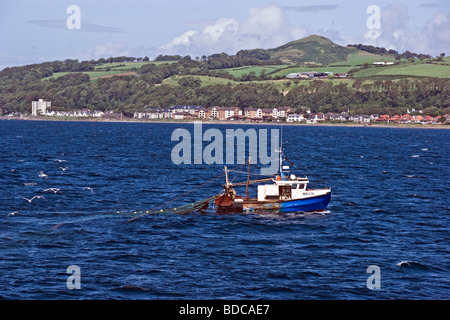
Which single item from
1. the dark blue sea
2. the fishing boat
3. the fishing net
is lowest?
the dark blue sea

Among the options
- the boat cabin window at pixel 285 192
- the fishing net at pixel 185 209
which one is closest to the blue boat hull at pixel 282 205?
the boat cabin window at pixel 285 192

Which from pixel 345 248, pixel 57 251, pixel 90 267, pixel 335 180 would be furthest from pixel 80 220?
pixel 335 180

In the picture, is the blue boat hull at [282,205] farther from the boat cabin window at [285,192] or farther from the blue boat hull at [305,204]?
the boat cabin window at [285,192]

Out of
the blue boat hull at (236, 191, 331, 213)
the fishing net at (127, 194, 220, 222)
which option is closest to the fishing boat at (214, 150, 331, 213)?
the blue boat hull at (236, 191, 331, 213)

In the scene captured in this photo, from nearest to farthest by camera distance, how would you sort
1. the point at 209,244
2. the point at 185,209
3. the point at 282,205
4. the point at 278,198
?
the point at 209,244, the point at 282,205, the point at 278,198, the point at 185,209

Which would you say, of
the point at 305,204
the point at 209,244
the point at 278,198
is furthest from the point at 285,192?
the point at 209,244

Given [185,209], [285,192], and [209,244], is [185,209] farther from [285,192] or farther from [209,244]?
[209,244]

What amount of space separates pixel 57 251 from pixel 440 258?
28.2 metres

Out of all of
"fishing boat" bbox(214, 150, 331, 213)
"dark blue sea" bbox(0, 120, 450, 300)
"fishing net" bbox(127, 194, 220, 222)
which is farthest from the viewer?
"fishing net" bbox(127, 194, 220, 222)

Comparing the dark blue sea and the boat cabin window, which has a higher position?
the boat cabin window

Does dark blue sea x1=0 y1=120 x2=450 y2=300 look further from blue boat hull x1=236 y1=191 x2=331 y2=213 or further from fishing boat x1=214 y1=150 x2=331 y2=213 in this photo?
fishing boat x1=214 y1=150 x2=331 y2=213

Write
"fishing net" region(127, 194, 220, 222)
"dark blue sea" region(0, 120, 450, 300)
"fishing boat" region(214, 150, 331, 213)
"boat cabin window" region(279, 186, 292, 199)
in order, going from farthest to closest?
"fishing net" region(127, 194, 220, 222) < "boat cabin window" region(279, 186, 292, 199) < "fishing boat" region(214, 150, 331, 213) < "dark blue sea" region(0, 120, 450, 300)
